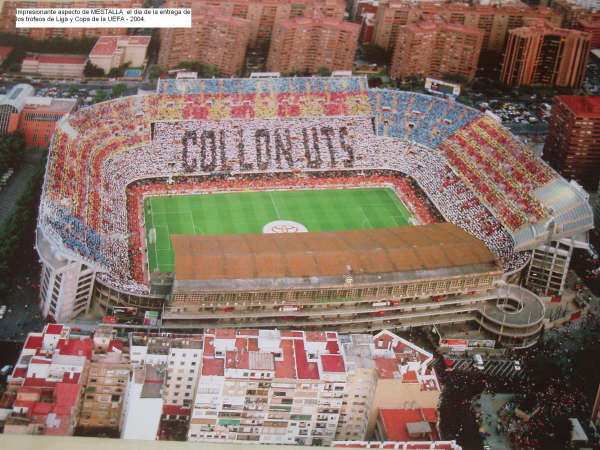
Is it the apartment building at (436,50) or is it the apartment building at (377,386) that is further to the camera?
the apartment building at (436,50)

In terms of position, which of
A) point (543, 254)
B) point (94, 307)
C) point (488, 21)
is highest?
point (488, 21)

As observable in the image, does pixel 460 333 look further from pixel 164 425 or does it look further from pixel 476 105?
pixel 476 105

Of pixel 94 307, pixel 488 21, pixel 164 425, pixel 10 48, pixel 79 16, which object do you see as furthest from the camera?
pixel 488 21

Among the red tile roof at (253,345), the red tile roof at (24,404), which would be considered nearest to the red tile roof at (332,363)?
the red tile roof at (253,345)

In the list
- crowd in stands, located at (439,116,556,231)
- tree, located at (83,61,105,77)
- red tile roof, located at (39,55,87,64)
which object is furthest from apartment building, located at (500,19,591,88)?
red tile roof, located at (39,55,87,64)

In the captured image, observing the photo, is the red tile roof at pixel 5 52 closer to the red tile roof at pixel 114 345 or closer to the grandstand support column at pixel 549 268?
the red tile roof at pixel 114 345

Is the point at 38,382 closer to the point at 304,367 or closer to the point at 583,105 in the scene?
the point at 304,367

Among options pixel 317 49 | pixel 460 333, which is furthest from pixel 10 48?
pixel 460 333

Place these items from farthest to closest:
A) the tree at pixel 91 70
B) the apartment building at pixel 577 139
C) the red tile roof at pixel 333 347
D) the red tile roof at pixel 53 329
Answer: the tree at pixel 91 70 → the apartment building at pixel 577 139 → the red tile roof at pixel 53 329 → the red tile roof at pixel 333 347
